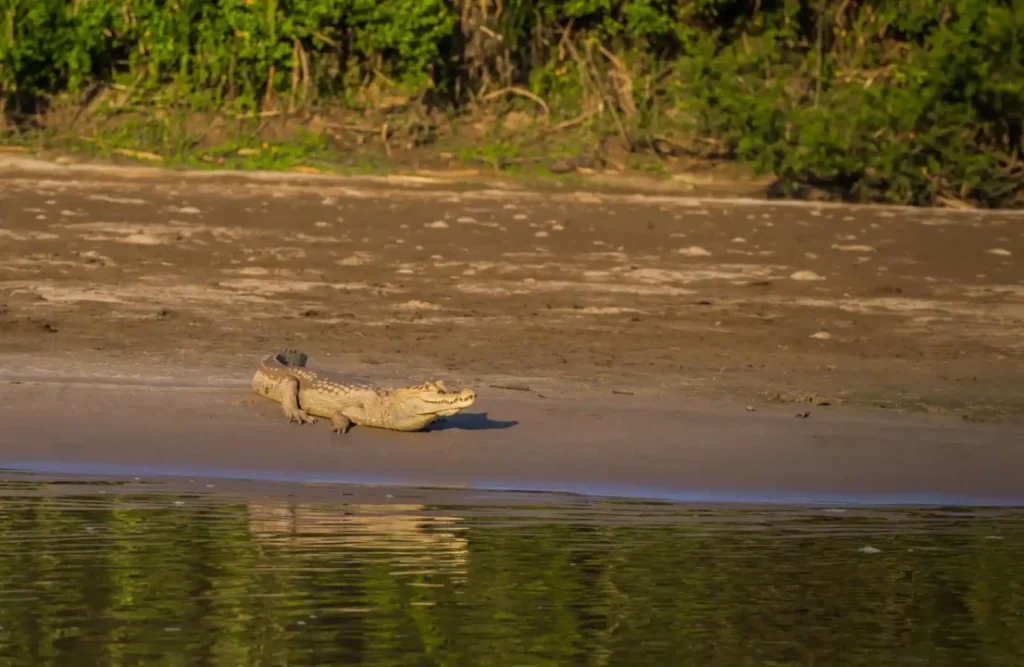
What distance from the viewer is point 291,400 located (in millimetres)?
8000

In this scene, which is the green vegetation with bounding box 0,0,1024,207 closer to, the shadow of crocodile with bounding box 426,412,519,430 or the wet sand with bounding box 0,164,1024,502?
the wet sand with bounding box 0,164,1024,502

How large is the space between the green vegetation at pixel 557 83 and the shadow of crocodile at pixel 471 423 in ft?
23.1

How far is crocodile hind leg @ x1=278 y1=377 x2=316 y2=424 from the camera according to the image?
315 inches

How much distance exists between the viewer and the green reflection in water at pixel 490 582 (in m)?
4.89

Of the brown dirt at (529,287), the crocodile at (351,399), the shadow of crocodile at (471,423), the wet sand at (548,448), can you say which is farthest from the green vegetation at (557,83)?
the crocodile at (351,399)

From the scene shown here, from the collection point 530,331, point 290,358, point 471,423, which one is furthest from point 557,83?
point 471,423

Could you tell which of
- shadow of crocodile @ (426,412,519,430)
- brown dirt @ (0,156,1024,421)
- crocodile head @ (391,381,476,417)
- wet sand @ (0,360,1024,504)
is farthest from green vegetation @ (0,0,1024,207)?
crocodile head @ (391,381,476,417)

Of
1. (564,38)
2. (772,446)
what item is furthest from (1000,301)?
(564,38)

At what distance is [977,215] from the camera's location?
1401cm

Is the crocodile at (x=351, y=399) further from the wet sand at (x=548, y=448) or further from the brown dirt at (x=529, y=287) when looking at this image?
the brown dirt at (x=529, y=287)

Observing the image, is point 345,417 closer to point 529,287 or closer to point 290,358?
point 290,358

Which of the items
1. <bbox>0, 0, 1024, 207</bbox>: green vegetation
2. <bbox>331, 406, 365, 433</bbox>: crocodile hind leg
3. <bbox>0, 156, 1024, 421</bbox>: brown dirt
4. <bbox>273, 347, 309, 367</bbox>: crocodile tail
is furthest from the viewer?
<bbox>0, 0, 1024, 207</bbox>: green vegetation

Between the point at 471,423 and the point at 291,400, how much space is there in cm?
74

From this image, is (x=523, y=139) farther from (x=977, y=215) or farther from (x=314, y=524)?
(x=314, y=524)
